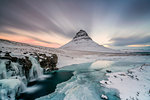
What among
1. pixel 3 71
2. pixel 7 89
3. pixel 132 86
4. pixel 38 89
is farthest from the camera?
pixel 38 89

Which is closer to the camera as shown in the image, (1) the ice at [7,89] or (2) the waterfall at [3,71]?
(1) the ice at [7,89]

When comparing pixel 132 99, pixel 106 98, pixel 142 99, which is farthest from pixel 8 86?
pixel 142 99

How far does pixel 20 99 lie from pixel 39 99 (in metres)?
1.90

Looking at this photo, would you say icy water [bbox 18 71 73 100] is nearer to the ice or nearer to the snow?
the ice

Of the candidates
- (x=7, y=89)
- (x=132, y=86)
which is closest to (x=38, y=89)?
(x=7, y=89)

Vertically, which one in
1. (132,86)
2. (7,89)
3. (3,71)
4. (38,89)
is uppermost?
(3,71)

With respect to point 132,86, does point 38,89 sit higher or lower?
lower

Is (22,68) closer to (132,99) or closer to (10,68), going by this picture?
(10,68)

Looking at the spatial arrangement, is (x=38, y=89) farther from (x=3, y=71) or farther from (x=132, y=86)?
(x=132, y=86)

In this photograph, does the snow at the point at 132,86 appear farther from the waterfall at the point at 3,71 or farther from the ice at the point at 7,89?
the waterfall at the point at 3,71

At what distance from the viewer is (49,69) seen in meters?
16.0

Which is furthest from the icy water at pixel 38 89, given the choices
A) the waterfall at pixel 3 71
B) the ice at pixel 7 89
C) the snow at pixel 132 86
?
the snow at pixel 132 86

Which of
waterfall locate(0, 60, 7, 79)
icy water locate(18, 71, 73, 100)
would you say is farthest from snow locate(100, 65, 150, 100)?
waterfall locate(0, 60, 7, 79)

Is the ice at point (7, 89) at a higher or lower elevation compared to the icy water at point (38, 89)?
higher
